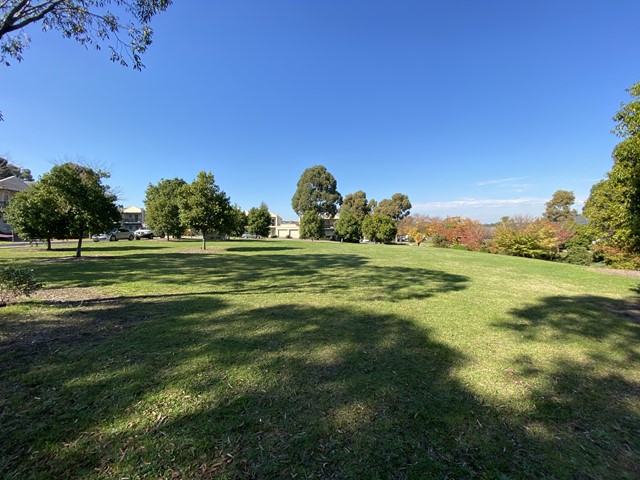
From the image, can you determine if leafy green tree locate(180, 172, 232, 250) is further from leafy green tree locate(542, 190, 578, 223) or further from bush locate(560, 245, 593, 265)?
leafy green tree locate(542, 190, 578, 223)

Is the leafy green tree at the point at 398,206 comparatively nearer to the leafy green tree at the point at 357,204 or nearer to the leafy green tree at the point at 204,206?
the leafy green tree at the point at 357,204

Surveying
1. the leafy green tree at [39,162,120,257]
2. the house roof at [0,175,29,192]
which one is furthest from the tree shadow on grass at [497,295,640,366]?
the house roof at [0,175,29,192]

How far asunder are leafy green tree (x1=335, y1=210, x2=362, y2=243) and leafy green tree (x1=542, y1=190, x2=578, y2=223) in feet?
93.2

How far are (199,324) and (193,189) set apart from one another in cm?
1556

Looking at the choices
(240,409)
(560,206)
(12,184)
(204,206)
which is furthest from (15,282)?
(560,206)

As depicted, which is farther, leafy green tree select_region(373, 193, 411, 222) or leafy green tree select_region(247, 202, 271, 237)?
leafy green tree select_region(373, 193, 411, 222)

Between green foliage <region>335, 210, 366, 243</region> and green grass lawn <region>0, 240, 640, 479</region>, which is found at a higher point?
green foliage <region>335, 210, 366, 243</region>

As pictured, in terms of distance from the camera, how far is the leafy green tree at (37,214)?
1271 centimetres

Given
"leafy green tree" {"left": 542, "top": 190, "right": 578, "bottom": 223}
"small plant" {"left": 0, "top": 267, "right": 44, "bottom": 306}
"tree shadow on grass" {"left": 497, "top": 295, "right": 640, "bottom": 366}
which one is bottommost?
"tree shadow on grass" {"left": 497, "top": 295, "right": 640, "bottom": 366}

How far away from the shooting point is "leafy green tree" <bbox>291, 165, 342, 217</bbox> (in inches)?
1993

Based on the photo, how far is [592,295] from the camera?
778 centimetres

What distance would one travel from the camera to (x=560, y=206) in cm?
4297

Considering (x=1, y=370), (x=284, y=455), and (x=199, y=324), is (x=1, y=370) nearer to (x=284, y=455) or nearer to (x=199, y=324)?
(x=199, y=324)

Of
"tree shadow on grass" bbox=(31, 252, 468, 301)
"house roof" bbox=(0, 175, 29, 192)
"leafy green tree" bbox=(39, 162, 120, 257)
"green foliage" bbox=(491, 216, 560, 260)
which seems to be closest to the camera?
"tree shadow on grass" bbox=(31, 252, 468, 301)
